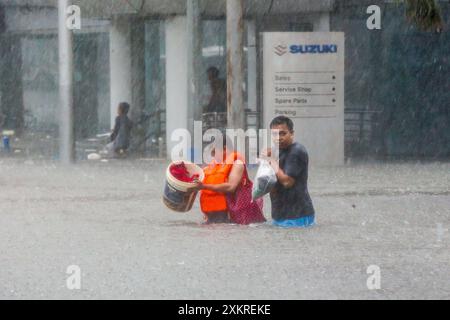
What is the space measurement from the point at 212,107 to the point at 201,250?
12.8 m

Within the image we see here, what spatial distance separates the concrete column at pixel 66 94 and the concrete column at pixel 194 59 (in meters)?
2.40

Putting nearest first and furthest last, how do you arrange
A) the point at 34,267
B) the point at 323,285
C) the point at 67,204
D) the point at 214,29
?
1. the point at 323,285
2. the point at 34,267
3. the point at 67,204
4. the point at 214,29

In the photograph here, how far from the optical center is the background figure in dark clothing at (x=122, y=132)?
84.2 ft

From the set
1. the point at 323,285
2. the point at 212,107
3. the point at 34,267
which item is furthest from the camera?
the point at 212,107

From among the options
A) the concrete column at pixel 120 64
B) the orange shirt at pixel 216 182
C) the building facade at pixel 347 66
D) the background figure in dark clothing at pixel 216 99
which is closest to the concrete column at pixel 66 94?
the building facade at pixel 347 66

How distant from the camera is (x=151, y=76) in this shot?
31.1 metres

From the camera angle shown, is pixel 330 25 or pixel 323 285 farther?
pixel 330 25

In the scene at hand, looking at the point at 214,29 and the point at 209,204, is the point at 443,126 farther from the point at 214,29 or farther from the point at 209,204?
the point at 209,204

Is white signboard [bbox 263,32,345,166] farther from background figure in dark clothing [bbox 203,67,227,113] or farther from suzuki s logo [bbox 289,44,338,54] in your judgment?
background figure in dark clothing [bbox 203,67,227,113]

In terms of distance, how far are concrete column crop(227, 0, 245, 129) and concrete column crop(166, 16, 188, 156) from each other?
3627 millimetres

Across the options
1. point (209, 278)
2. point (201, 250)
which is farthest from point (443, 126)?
point (209, 278)
